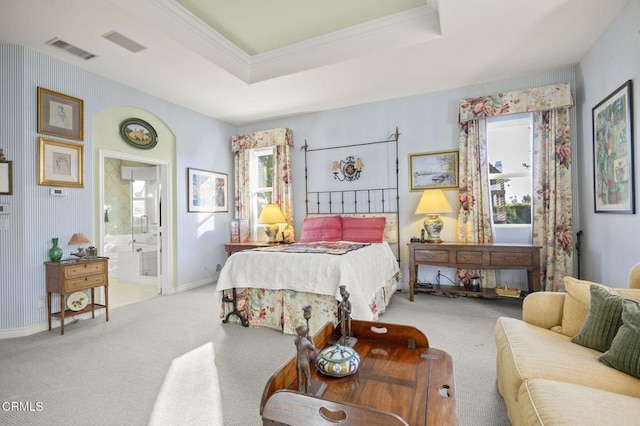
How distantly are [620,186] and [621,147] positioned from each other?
12.9 inches

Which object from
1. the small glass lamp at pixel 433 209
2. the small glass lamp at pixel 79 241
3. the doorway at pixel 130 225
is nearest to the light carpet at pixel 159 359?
the small glass lamp at pixel 79 241

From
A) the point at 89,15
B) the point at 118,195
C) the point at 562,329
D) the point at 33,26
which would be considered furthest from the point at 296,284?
the point at 118,195

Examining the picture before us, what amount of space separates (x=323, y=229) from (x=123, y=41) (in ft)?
10.1

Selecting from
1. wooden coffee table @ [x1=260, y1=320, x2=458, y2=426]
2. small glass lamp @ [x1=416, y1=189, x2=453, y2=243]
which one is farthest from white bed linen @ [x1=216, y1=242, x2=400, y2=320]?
small glass lamp @ [x1=416, y1=189, x2=453, y2=243]

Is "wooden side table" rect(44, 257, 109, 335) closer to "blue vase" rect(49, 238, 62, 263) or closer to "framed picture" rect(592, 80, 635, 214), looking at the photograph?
"blue vase" rect(49, 238, 62, 263)

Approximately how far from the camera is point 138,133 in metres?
4.19

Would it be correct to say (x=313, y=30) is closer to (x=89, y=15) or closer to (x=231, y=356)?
(x=89, y=15)

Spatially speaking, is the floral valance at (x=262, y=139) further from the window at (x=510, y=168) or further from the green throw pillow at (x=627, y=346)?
the green throw pillow at (x=627, y=346)

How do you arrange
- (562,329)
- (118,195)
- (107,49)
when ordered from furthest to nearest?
(118,195)
(107,49)
(562,329)

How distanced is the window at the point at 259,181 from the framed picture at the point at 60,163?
2575 mm

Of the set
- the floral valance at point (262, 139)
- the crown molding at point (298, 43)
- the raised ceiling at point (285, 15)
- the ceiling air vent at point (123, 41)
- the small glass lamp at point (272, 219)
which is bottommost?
the small glass lamp at point (272, 219)

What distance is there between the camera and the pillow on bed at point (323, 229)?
4.37 m

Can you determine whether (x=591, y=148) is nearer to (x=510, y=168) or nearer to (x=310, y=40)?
(x=510, y=168)

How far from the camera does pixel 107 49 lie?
3.10 metres
